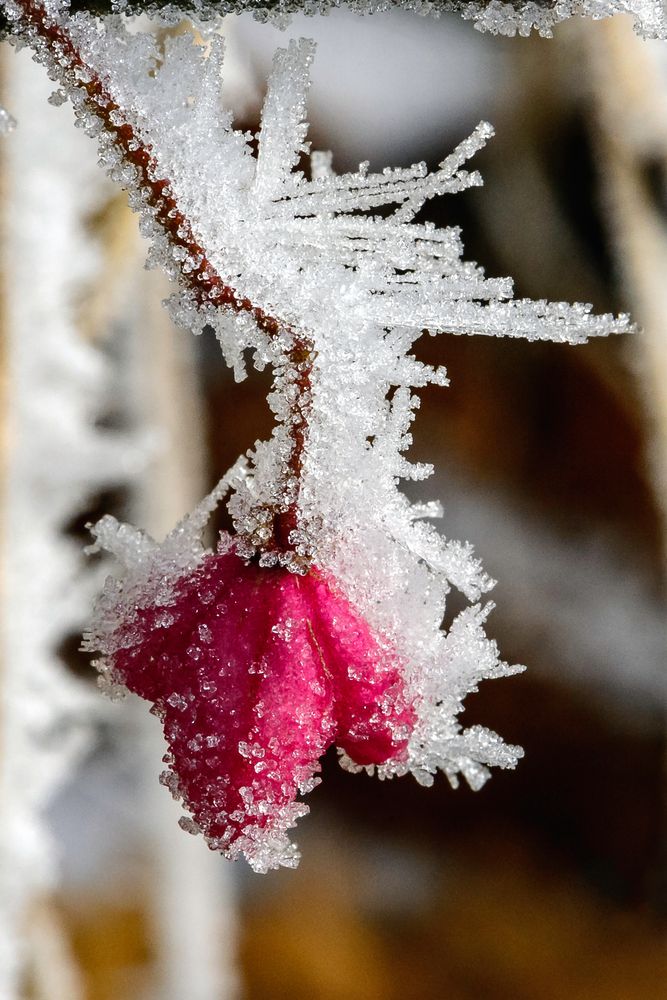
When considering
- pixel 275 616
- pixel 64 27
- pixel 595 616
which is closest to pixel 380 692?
pixel 275 616

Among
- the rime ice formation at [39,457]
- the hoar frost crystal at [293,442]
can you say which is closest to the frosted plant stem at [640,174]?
the rime ice formation at [39,457]

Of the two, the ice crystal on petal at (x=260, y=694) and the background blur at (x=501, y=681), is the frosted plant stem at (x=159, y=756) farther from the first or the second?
the ice crystal on petal at (x=260, y=694)

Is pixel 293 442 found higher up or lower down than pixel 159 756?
lower down

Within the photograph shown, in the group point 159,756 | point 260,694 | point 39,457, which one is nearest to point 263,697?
point 260,694

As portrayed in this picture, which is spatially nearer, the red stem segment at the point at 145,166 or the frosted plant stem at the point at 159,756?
the red stem segment at the point at 145,166

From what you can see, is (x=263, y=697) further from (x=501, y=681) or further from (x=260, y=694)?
(x=501, y=681)

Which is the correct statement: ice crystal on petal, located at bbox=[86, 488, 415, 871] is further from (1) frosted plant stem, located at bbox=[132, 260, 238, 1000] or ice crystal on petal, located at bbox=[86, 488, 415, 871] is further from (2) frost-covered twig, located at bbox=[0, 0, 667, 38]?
(1) frosted plant stem, located at bbox=[132, 260, 238, 1000]
